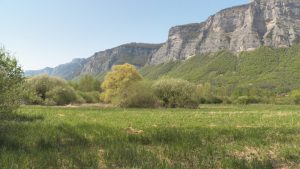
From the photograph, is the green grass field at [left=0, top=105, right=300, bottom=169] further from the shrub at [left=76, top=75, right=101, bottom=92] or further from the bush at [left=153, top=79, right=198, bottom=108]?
the shrub at [left=76, top=75, right=101, bottom=92]

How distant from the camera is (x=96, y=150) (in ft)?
50.9

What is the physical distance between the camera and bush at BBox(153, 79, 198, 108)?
7550cm

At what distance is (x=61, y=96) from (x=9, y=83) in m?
62.3

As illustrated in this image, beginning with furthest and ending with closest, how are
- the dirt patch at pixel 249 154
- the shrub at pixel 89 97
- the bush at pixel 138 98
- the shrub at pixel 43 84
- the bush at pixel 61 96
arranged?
the shrub at pixel 89 97, the shrub at pixel 43 84, the bush at pixel 61 96, the bush at pixel 138 98, the dirt patch at pixel 249 154

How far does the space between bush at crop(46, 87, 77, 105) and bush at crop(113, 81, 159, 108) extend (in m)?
13.9

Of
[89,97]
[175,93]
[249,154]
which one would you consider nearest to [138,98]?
[175,93]

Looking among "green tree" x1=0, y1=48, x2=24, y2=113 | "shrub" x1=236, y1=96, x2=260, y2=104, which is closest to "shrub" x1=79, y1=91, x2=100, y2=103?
"shrub" x1=236, y1=96, x2=260, y2=104

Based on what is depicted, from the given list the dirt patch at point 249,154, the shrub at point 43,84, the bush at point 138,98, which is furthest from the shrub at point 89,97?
the dirt patch at point 249,154

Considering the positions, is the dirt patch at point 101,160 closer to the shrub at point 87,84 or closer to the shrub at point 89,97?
the shrub at point 89,97

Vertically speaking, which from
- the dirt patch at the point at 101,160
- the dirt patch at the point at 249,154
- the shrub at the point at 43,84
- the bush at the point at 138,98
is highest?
the shrub at the point at 43,84

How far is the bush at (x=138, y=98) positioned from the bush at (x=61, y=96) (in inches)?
547

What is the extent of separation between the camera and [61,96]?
3145 inches

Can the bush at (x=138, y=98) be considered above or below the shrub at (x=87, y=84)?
below

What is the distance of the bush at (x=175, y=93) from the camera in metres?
75.5
